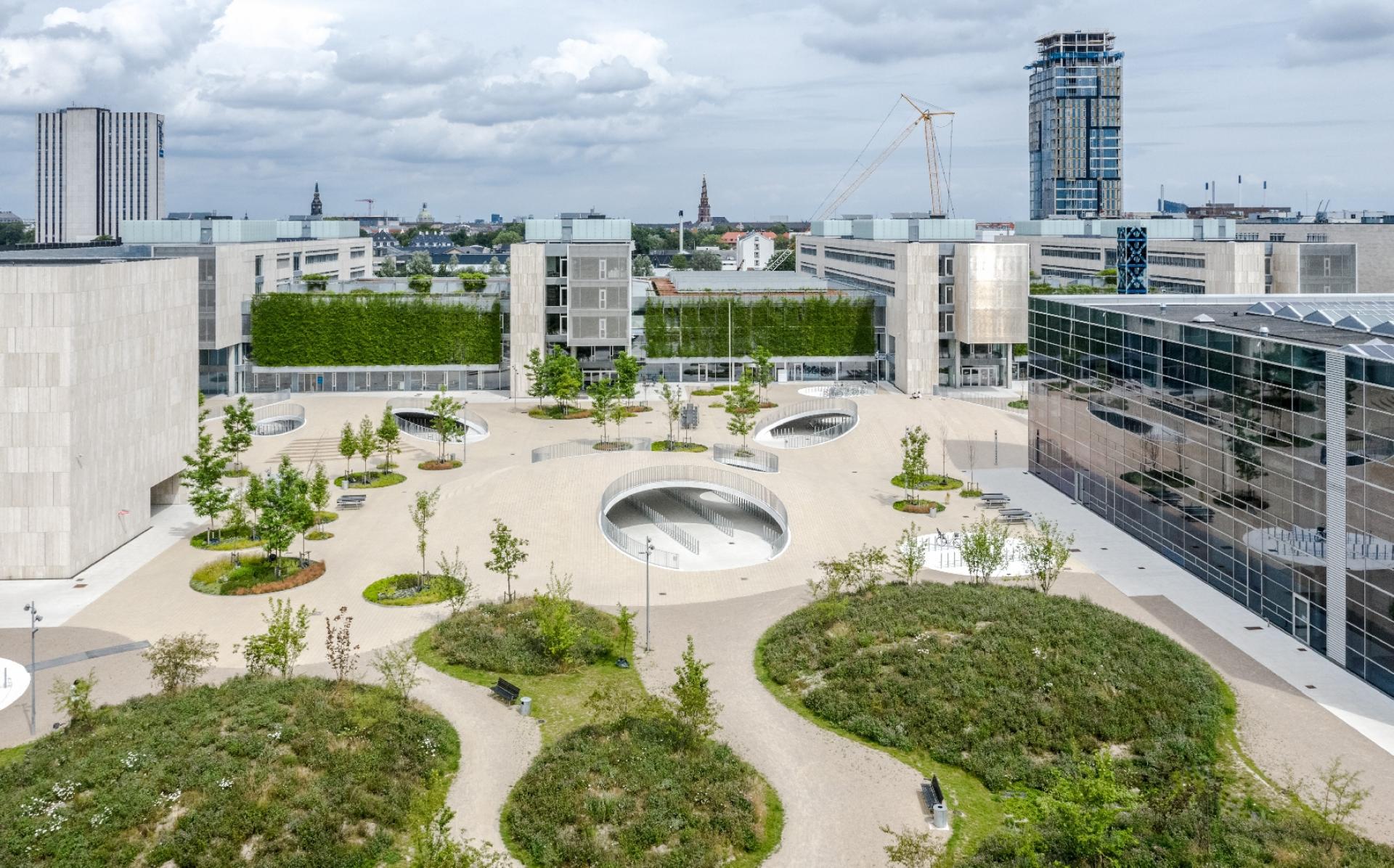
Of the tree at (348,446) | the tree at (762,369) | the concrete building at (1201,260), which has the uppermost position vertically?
the concrete building at (1201,260)

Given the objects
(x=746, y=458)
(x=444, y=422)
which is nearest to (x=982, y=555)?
(x=746, y=458)

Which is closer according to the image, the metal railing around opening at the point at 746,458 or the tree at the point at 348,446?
the tree at the point at 348,446

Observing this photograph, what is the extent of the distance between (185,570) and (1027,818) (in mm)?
32800

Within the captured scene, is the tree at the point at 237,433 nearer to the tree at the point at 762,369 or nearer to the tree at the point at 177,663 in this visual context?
the tree at the point at 177,663

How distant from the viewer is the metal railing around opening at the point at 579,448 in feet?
200

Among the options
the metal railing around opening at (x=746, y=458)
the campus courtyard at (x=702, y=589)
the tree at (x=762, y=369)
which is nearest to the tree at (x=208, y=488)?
the campus courtyard at (x=702, y=589)

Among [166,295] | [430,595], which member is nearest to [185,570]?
[430,595]

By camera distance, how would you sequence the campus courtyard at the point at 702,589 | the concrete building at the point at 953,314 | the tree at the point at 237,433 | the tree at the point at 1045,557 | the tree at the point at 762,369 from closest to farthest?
the campus courtyard at the point at 702,589
the tree at the point at 1045,557
the tree at the point at 237,433
the tree at the point at 762,369
the concrete building at the point at 953,314

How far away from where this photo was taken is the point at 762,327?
89.6m

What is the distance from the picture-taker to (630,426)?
233 feet

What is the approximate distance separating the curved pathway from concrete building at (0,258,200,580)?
2195 centimetres

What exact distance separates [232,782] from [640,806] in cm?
Answer: 895

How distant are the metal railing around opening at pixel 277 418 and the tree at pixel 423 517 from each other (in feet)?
70.2

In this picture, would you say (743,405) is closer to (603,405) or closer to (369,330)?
(603,405)
